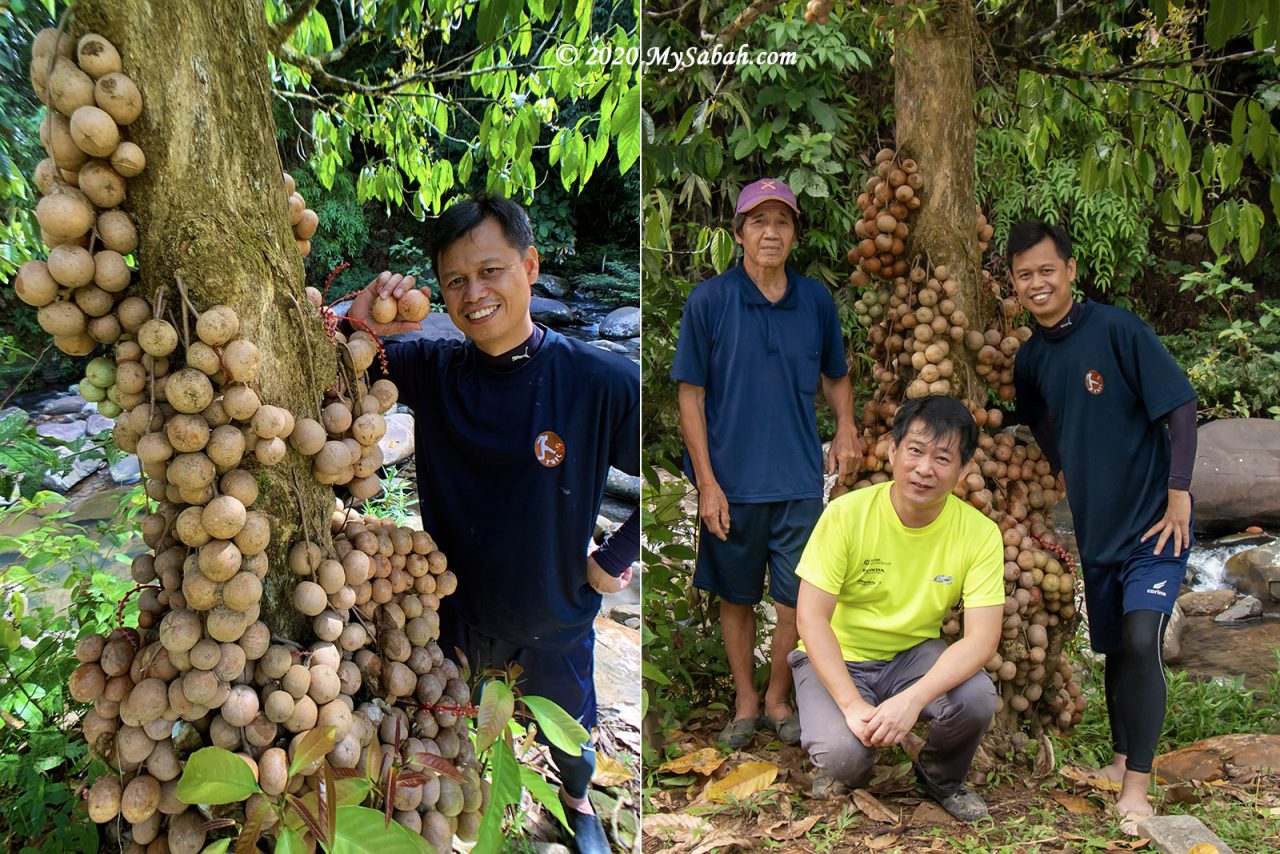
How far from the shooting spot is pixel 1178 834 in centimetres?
113

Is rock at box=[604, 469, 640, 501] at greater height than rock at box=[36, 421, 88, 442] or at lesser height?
lesser

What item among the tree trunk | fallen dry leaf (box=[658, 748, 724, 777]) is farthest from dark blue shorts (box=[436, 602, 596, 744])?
the tree trunk

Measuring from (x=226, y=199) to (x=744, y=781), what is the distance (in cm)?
98

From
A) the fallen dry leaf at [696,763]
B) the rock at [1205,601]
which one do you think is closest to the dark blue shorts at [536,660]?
the fallen dry leaf at [696,763]

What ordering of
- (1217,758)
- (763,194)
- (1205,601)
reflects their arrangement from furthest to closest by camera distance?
(1205,601), (1217,758), (763,194)

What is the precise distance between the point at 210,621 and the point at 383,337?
1.06ft

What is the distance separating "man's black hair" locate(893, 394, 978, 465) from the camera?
1.19m

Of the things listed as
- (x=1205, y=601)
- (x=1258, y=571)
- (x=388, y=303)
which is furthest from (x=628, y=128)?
(x=1258, y=571)

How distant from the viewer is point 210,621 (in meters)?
0.68

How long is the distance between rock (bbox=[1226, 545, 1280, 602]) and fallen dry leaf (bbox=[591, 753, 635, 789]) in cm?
139

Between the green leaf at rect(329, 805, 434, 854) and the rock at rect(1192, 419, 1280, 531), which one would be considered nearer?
the green leaf at rect(329, 805, 434, 854)

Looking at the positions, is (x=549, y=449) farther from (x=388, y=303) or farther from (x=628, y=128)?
(x=628, y=128)

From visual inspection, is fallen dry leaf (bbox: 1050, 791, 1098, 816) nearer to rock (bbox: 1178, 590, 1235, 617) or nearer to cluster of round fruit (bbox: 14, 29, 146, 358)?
rock (bbox: 1178, 590, 1235, 617)

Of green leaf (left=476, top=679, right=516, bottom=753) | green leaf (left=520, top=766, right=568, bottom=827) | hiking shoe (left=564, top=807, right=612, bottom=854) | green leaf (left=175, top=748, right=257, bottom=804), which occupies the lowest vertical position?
hiking shoe (left=564, top=807, right=612, bottom=854)
